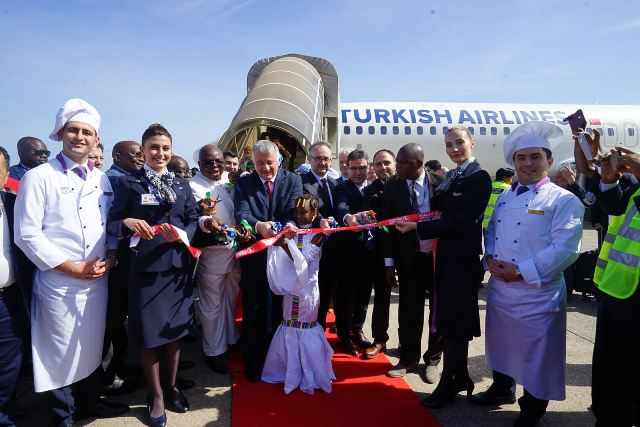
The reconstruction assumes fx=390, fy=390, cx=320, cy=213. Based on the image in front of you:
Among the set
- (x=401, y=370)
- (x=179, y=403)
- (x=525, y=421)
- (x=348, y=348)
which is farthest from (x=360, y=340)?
(x=179, y=403)

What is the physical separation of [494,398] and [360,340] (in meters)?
1.63

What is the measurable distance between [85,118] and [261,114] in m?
5.04

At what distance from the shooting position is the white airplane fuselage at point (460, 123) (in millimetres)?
13969

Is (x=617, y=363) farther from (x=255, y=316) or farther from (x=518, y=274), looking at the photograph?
(x=255, y=316)

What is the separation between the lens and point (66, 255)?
2824 mm

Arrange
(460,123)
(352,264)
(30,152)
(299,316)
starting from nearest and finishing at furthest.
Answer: (299,316), (352,264), (30,152), (460,123)

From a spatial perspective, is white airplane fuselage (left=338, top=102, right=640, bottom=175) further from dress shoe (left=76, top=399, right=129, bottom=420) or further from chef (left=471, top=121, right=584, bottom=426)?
dress shoe (left=76, top=399, right=129, bottom=420)

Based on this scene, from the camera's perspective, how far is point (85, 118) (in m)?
2.92

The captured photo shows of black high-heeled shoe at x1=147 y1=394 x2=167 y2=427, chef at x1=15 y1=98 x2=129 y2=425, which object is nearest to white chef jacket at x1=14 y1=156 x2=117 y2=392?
chef at x1=15 y1=98 x2=129 y2=425

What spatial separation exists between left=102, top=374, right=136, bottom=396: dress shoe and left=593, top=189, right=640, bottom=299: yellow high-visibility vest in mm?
3889

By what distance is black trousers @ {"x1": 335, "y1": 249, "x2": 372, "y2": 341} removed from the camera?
440 cm

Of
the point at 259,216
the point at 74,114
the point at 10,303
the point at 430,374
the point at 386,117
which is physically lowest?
the point at 430,374

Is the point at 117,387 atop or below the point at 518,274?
below

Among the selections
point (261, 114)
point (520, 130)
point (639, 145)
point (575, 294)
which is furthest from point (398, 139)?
point (520, 130)
